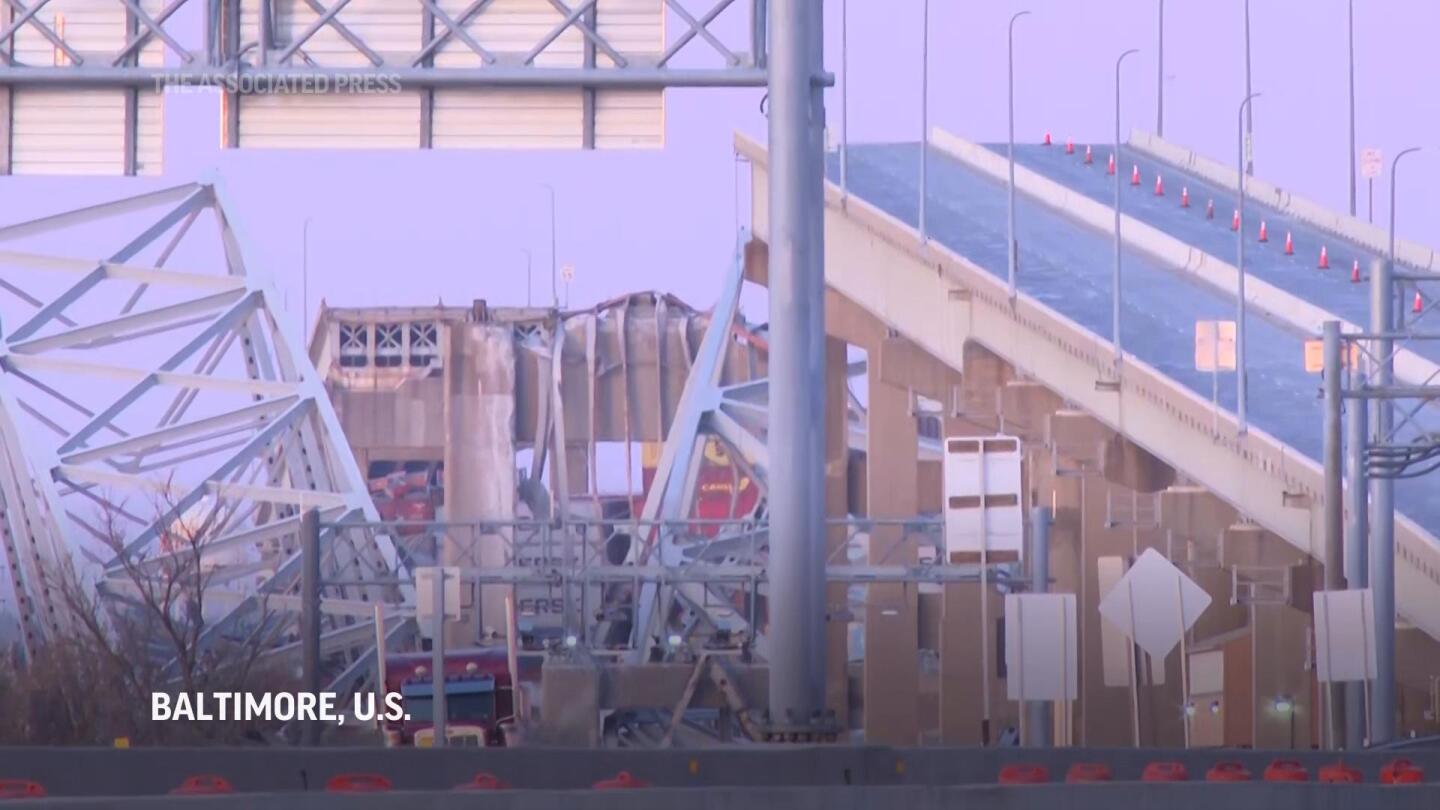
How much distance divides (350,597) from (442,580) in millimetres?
21232

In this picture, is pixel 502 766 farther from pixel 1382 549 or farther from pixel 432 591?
pixel 1382 549

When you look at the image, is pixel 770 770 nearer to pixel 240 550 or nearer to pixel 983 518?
pixel 983 518

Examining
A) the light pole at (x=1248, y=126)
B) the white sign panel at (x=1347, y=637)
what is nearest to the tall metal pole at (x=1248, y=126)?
the light pole at (x=1248, y=126)

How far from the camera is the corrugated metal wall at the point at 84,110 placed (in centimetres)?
1933

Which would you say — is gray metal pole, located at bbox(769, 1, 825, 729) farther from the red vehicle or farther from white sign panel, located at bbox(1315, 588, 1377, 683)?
the red vehicle

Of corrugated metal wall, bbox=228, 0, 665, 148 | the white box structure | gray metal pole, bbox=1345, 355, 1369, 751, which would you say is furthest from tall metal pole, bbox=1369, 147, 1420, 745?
corrugated metal wall, bbox=228, 0, 665, 148

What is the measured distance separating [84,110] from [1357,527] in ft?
69.1

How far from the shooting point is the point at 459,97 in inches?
750

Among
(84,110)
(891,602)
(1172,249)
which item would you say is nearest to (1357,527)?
(84,110)

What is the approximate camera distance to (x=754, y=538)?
163ft

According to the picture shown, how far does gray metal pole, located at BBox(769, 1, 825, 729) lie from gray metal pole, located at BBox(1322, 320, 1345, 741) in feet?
63.0

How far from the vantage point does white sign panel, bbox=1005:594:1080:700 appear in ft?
78.1

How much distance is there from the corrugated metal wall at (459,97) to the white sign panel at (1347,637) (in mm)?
12293

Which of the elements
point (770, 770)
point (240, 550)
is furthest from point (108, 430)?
point (770, 770)
